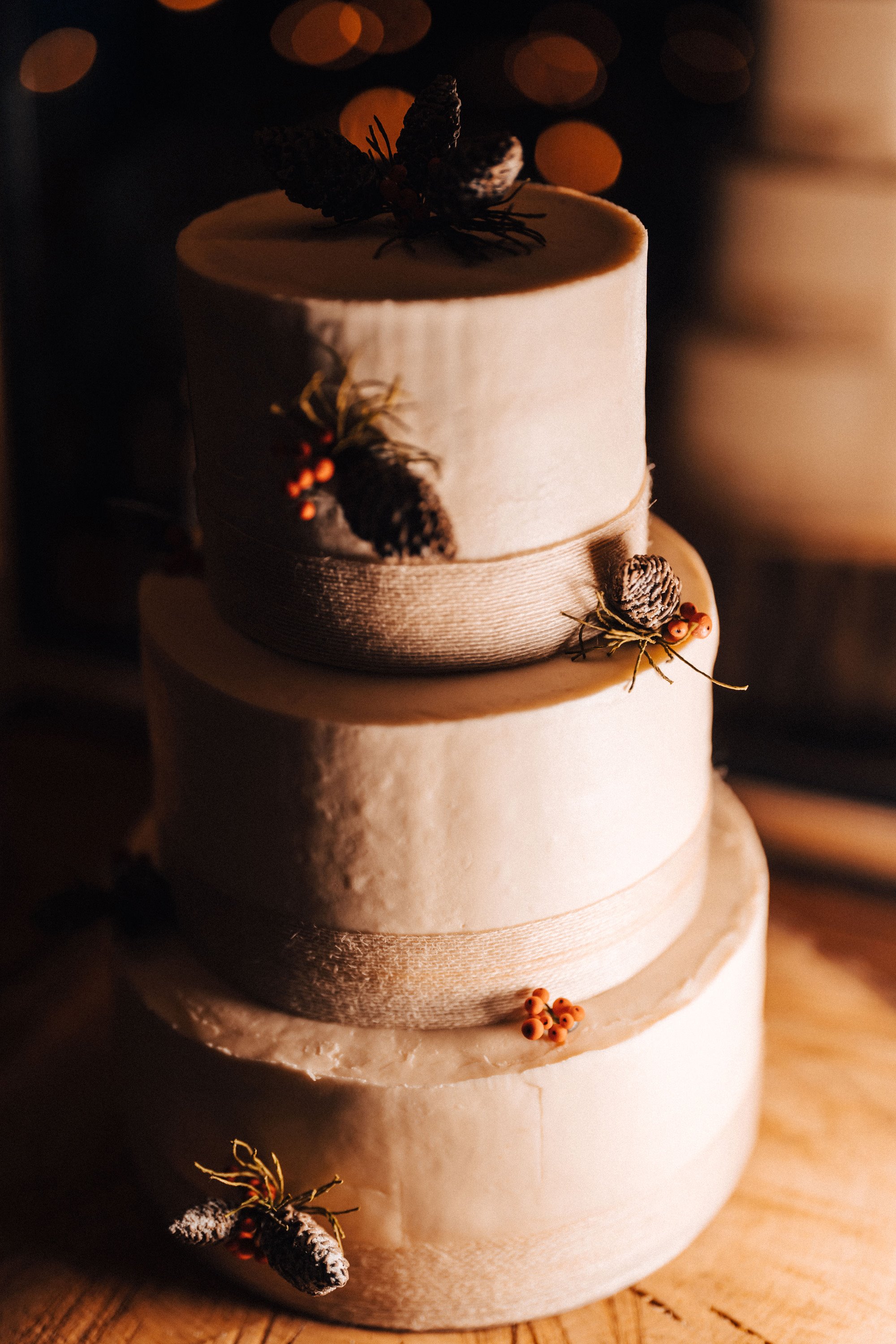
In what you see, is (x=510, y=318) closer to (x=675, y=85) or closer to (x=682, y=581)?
(x=682, y=581)

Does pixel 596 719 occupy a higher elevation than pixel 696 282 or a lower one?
lower

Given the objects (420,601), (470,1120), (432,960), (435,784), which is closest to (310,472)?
(420,601)

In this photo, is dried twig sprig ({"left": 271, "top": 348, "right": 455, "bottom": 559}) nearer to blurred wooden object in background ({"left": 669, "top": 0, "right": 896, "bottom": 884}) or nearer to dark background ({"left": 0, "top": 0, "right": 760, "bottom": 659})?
dark background ({"left": 0, "top": 0, "right": 760, "bottom": 659})

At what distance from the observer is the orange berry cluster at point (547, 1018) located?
0.97 m

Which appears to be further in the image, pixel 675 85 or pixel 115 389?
pixel 115 389

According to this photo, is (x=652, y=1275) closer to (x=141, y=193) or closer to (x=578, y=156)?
(x=578, y=156)

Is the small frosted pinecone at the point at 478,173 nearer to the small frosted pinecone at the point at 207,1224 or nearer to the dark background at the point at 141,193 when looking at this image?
the dark background at the point at 141,193

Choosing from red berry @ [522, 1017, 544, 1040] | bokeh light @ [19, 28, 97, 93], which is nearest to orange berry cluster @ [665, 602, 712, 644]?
red berry @ [522, 1017, 544, 1040]

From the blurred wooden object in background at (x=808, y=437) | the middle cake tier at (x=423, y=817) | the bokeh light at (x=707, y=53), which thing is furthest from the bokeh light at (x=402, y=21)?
the middle cake tier at (x=423, y=817)

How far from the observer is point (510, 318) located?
32.8 inches

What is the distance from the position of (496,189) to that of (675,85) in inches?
26.8

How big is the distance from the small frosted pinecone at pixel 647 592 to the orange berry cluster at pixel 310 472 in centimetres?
24

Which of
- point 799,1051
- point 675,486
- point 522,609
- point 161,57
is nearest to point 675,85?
point 675,486

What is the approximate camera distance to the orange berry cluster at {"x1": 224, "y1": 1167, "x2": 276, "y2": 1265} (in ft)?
3.30
